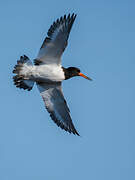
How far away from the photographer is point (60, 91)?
11.6 m

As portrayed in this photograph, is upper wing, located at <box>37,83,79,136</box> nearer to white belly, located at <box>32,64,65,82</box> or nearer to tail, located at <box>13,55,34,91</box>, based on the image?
tail, located at <box>13,55,34,91</box>

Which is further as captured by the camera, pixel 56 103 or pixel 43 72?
pixel 56 103

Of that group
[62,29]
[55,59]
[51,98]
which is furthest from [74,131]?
[62,29]

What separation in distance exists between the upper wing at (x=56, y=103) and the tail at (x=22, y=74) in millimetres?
398

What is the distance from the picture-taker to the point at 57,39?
10.6 m

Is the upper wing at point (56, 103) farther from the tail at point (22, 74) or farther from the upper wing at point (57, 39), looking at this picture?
the upper wing at point (57, 39)

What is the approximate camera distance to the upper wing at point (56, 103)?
1155 centimetres

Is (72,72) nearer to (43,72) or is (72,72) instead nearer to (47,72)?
(47,72)

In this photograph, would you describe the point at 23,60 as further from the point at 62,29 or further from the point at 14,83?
the point at 62,29

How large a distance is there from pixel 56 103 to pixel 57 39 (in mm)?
2083

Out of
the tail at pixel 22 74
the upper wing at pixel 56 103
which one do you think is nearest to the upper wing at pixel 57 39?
the tail at pixel 22 74

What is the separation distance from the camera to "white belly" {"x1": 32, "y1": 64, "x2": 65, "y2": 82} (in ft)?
36.0

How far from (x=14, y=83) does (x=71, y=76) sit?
1675mm

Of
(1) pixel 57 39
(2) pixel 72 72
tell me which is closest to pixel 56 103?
(2) pixel 72 72
